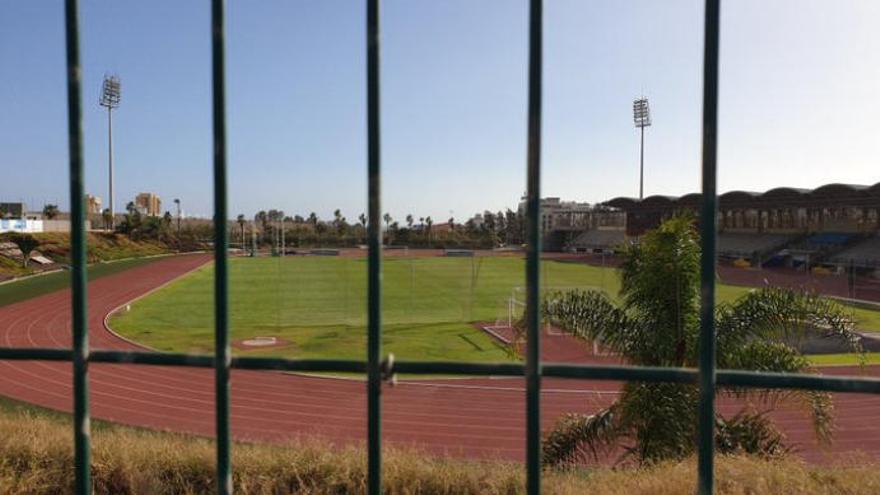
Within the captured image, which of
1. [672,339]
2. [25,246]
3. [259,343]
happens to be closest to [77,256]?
[672,339]

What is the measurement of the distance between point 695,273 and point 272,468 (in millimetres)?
6976

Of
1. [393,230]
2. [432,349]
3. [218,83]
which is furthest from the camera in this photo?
[393,230]

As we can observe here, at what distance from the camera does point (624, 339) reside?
951 cm

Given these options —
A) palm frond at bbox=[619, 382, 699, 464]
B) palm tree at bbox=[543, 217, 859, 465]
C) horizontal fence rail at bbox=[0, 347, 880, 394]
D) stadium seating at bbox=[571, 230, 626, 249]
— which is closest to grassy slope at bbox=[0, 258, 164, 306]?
palm tree at bbox=[543, 217, 859, 465]

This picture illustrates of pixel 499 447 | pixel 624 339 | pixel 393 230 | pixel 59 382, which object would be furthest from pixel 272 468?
pixel 393 230

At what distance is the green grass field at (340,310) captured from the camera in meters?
25.3

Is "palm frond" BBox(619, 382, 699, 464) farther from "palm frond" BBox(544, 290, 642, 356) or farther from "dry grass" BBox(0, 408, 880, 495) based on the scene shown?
→ "dry grass" BBox(0, 408, 880, 495)

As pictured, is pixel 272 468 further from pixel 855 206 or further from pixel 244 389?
pixel 855 206

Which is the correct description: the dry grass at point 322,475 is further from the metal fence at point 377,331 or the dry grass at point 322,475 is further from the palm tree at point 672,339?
the palm tree at point 672,339

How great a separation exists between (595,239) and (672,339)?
276 ft

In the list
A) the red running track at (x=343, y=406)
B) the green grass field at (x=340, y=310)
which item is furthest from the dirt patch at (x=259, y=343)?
the red running track at (x=343, y=406)

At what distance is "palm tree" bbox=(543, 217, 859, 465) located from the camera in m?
8.06

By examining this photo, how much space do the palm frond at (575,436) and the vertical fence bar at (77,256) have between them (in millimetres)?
7612

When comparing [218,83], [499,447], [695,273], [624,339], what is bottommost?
[499,447]
